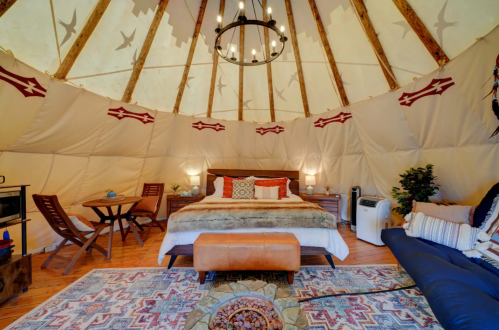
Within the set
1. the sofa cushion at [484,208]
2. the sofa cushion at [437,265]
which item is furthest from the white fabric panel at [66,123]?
the sofa cushion at [484,208]

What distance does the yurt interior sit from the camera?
1.70m

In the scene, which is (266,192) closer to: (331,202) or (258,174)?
(258,174)

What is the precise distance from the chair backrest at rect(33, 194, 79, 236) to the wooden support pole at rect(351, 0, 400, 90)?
4398 mm

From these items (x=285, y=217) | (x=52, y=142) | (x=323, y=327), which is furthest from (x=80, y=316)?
(x=52, y=142)

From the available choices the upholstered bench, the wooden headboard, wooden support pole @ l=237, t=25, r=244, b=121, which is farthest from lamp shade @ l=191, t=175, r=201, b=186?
the upholstered bench

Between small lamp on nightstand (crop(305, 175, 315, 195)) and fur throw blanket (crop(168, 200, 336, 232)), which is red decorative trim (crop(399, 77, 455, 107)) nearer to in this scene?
fur throw blanket (crop(168, 200, 336, 232))

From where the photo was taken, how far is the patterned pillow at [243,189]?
3.85 metres

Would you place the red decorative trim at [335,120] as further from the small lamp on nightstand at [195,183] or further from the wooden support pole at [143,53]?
the wooden support pole at [143,53]

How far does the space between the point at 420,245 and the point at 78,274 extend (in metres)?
3.70

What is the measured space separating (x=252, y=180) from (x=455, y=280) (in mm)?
3099

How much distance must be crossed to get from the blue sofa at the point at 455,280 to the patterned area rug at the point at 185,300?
14.3 inches

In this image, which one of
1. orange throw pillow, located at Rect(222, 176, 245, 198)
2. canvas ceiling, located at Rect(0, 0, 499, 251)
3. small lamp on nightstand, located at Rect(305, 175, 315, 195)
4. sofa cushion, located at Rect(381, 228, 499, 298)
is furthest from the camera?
small lamp on nightstand, located at Rect(305, 175, 315, 195)

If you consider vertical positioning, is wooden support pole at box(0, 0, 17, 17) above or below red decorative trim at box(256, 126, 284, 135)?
above

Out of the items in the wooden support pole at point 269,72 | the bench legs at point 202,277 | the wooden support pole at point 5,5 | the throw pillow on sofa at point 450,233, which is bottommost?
the bench legs at point 202,277
